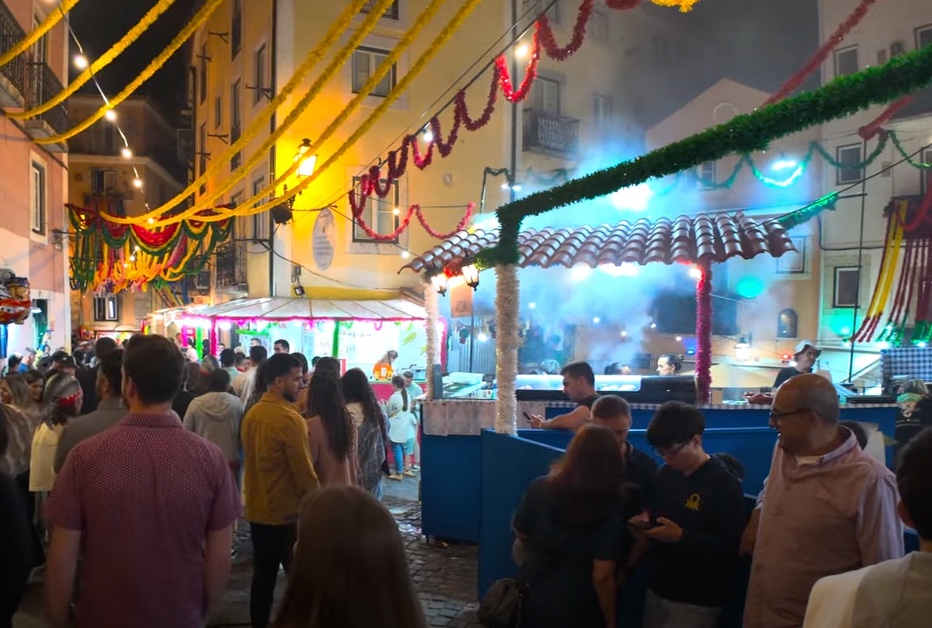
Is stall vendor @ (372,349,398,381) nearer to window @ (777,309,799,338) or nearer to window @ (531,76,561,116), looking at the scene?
window @ (531,76,561,116)

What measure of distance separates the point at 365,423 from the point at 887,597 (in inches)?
199

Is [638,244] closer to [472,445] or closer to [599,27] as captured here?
[472,445]

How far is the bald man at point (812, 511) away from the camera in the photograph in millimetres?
2846

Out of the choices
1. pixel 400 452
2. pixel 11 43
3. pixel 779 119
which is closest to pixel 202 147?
pixel 11 43

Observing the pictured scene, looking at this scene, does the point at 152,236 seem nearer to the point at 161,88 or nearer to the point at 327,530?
the point at 327,530

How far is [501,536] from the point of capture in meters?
5.73

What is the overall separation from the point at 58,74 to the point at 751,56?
18739 mm

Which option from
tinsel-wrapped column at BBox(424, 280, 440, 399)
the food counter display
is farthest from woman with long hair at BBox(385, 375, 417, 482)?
the food counter display

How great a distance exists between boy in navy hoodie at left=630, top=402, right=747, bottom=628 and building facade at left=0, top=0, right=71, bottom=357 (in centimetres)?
1093

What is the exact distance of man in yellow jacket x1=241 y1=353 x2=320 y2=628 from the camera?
4750 millimetres

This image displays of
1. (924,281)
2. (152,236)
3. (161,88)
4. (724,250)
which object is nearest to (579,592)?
(724,250)

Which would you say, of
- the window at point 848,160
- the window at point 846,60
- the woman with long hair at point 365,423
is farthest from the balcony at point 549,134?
the woman with long hair at point 365,423

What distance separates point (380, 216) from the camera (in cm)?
2028

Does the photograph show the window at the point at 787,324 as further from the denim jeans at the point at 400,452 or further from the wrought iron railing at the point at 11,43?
the wrought iron railing at the point at 11,43
